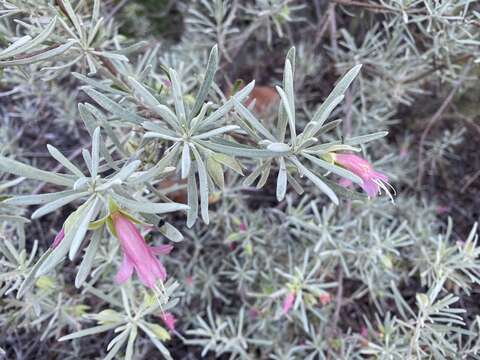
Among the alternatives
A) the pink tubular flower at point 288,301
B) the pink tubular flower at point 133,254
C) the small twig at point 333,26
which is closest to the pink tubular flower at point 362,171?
the pink tubular flower at point 133,254

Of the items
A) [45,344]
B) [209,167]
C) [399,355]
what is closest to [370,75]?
[399,355]

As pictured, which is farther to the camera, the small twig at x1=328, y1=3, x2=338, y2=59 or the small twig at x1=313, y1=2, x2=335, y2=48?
the small twig at x1=313, y1=2, x2=335, y2=48

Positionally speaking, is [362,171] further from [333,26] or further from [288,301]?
[333,26]

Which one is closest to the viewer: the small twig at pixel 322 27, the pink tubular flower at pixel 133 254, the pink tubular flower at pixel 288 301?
the pink tubular flower at pixel 133 254

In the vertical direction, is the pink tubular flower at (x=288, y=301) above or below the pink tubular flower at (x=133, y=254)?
below

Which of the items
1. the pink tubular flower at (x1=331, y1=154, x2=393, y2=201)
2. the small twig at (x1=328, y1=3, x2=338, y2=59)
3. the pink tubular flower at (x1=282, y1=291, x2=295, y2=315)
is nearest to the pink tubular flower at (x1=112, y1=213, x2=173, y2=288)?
the pink tubular flower at (x1=331, y1=154, x2=393, y2=201)

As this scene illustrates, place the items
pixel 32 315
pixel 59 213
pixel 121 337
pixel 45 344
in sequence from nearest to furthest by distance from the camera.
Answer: pixel 121 337 < pixel 32 315 < pixel 45 344 < pixel 59 213

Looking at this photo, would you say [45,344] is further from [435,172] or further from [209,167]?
[435,172]

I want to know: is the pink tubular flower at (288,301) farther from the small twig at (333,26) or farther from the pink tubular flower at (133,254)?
the small twig at (333,26)

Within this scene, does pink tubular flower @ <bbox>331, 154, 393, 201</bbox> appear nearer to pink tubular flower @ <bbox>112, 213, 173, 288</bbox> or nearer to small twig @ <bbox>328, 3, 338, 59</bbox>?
pink tubular flower @ <bbox>112, 213, 173, 288</bbox>

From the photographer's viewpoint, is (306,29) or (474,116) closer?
(474,116)

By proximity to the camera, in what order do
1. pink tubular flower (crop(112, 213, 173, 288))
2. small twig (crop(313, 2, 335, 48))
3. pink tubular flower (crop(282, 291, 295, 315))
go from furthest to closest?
1. small twig (crop(313, 2, 335, 48))
2. pink tubular flower (crop(282, 291, 295, 315))
3. pink tubular flower (crop(112, 213, 173, 288))
